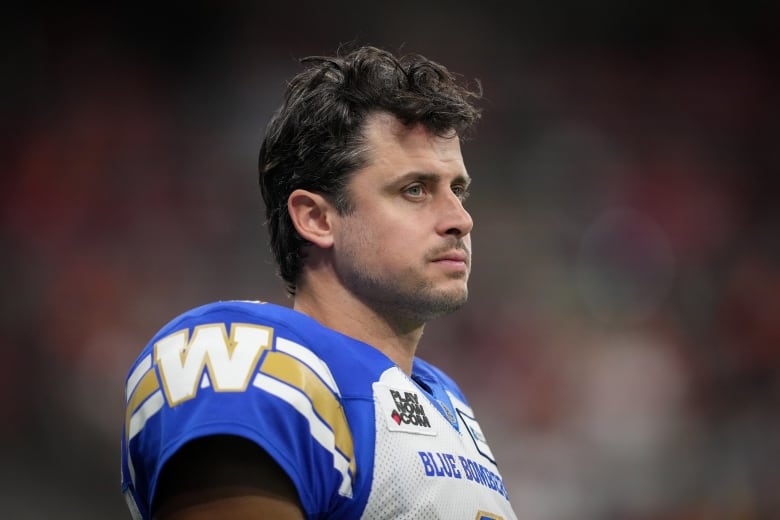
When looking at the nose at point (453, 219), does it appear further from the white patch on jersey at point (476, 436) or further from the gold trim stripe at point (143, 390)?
the gold trim stripe at point (143, 390)

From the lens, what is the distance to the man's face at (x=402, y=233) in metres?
→ 1.81

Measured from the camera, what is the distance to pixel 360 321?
1847mm

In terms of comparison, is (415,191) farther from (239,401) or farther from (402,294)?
(239,401)

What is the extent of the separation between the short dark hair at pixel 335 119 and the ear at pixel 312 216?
0.02 metres


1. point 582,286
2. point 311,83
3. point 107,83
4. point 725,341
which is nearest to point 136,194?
point 107,83

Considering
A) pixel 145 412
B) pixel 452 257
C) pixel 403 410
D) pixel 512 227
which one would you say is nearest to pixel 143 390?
pixel 145 412

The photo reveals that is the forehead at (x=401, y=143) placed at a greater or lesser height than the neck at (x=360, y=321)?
greater

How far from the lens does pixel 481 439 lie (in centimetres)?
196

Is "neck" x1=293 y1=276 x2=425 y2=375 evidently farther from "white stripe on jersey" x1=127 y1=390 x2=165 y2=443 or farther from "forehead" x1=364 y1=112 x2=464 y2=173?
"white stripe on jersey" x1=127 y1=390 x2=165 y2=443

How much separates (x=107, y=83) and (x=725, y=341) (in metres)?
3.73

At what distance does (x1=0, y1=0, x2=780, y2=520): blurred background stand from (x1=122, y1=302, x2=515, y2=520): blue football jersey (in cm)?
272

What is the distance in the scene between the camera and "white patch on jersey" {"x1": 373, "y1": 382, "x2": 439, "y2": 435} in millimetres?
1540

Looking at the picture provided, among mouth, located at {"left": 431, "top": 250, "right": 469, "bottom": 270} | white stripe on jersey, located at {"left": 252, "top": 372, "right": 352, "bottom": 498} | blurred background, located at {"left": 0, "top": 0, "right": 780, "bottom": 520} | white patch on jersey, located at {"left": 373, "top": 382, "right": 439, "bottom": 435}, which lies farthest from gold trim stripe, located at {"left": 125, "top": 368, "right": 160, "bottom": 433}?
blurred background, located at {"left": 0, "top": 0, "right": 780, "bottom": 520}

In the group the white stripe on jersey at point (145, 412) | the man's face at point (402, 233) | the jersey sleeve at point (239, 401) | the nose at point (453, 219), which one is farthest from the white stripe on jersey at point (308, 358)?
the nose at point (453, 219)
